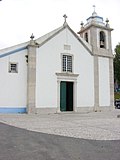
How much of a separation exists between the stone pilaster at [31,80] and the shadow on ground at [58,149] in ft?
35.4

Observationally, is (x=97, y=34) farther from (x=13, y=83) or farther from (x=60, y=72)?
(x=13, y=83)

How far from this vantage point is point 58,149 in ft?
18.6

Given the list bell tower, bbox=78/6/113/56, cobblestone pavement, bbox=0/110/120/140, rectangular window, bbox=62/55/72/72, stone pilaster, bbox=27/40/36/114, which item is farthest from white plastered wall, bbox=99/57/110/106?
cobblestone pavement, bbox=0/110/120/140

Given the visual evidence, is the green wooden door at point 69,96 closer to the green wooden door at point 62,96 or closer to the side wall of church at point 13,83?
the green wooden door at point 62,96

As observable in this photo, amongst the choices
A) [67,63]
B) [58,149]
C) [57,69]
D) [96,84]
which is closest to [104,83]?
[96,84]

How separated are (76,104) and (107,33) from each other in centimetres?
781

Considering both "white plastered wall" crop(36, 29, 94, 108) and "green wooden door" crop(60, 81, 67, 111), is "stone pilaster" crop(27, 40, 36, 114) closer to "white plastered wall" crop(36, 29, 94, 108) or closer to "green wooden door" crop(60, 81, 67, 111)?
"white plastered wall" crop(36, 29, 94, 108)

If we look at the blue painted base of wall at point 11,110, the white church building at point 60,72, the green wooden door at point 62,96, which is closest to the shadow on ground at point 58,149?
the blue painted base of wall at point 11,110

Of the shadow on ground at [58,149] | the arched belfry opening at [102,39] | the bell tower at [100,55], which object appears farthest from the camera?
the arched belfry opening at [102,39]

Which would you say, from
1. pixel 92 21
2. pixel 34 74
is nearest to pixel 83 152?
pixel 34 74

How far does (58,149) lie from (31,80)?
12.8m

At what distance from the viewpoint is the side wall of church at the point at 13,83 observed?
17516mm

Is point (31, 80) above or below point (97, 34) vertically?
below

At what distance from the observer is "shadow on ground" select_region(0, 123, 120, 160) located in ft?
16.3
